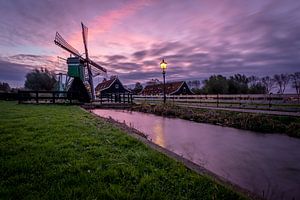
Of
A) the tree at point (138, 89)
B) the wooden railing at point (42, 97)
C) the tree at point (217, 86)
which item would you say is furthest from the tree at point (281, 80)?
the wooden railing at point (42, 97)

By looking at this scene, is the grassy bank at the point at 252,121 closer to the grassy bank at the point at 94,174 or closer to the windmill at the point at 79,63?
the grassy bank at the point at 94,174

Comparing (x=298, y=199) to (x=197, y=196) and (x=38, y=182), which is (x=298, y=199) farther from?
(x=38, y=182)

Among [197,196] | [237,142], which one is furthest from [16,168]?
[237,142]

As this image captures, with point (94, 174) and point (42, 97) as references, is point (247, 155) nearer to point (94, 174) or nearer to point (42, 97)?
point (94, 174)

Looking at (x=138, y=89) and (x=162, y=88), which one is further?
(x=138, y=89)

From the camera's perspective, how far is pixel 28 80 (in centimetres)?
5662

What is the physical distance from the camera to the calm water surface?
4.32 meters

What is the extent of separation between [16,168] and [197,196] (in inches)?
109

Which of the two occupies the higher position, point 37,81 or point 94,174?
point 37,81

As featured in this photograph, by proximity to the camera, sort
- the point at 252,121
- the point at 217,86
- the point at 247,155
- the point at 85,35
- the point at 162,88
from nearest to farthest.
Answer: the point at 247,155 < the point at 252,121 < the point at 85,35 < the point at 217,86 < the point at 162,88

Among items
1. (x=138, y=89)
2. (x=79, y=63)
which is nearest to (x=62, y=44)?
(x=79, y=63)

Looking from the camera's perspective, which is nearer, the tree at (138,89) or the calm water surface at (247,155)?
the calm water surface at (247,155)

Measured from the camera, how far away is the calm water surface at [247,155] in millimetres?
4316

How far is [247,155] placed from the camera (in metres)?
6.25
